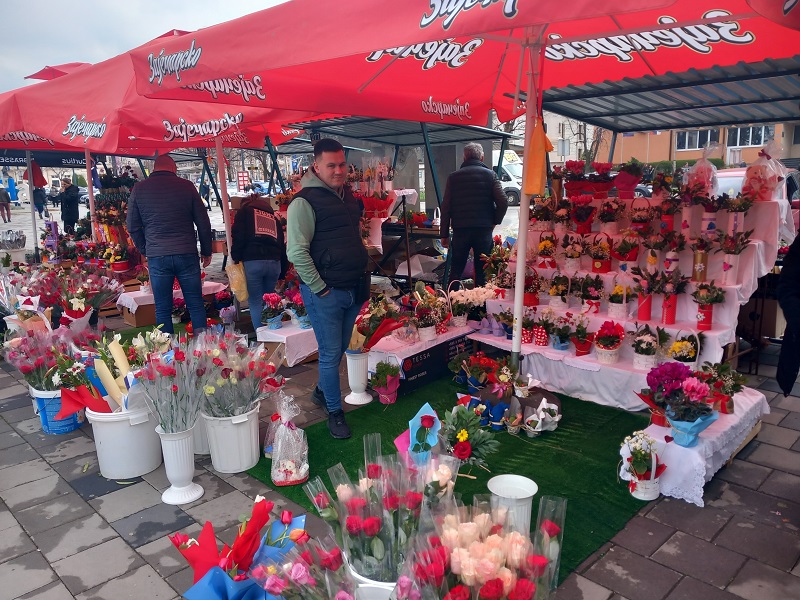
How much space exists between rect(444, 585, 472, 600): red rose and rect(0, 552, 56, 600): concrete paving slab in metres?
2.30

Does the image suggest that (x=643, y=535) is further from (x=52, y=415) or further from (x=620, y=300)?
(x=52, y=415)

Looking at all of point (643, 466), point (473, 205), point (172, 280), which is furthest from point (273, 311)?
point (643, 466)

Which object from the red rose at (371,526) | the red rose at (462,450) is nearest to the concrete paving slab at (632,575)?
the red rose at (462,450)

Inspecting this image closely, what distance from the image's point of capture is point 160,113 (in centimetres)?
555

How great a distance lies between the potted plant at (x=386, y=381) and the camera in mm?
4523

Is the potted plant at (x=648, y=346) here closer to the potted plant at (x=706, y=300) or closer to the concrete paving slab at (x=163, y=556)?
the potted plant at (x=706, y=300)

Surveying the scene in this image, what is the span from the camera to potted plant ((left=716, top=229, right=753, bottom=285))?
4026 millimetres

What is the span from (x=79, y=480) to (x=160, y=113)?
3497mm

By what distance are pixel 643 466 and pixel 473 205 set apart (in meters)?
3.79

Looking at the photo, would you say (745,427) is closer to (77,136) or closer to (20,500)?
(20,500)

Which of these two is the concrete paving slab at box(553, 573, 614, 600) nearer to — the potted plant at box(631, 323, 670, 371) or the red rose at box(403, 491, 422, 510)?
the red rose at box(403, 491, 422, 510)

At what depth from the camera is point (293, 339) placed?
548 cm

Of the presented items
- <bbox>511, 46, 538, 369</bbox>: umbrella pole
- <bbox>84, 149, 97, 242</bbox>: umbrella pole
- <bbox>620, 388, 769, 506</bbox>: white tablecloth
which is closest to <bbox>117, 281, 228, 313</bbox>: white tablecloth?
<bbox>84, 149, 97, 242</bbox>: umbrella pole

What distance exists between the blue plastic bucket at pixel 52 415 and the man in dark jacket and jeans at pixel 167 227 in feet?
4.23
